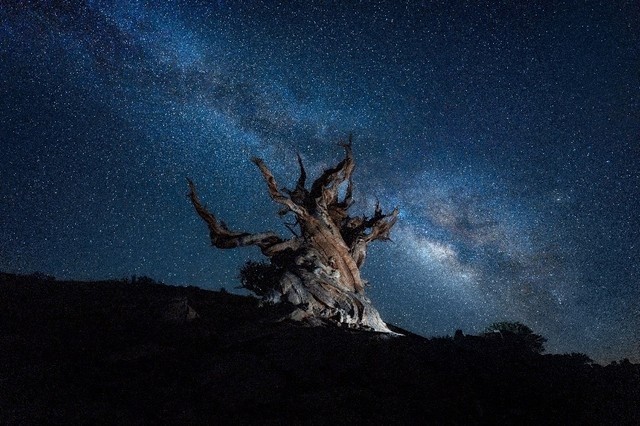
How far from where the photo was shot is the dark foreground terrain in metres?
5.36

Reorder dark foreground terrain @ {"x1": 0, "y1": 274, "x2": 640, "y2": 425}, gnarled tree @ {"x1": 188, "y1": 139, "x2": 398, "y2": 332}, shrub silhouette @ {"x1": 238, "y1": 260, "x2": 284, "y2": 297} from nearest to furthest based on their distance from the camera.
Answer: dark foreground terrain @ {"x1": 0, "y1": 274, "x2": 640, "y2": 425} < gnarled tree @ {"x1": 188, "y1": 139, "x2": 398, "y2": 332} < shrub silhouette @ {"x1": 238, "y1": 260, "x2": 284, "y2": 297}

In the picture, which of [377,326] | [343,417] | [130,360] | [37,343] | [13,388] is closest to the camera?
[343,417]

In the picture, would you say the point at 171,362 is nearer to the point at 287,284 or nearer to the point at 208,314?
the point at 208,314

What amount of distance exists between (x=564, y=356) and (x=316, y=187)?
14.1 m

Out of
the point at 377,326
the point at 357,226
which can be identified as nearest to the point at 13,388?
the point at 377,326

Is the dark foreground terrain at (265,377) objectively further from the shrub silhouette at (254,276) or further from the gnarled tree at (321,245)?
the shrub silhouette at (254,276)

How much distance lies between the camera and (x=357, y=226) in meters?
21.1

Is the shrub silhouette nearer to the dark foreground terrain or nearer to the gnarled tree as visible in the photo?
the gnarled tree

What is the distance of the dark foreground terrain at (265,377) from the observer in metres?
5.36

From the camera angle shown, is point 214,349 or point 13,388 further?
point 214,349

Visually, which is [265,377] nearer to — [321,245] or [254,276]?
[321,245]

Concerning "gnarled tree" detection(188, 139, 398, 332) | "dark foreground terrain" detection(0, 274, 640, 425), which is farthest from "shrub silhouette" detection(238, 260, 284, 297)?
"dark foreground terrain" detection(0, 274, 640, 425)

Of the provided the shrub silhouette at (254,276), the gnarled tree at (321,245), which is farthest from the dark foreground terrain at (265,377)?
the shrub silhouette at (254,276)

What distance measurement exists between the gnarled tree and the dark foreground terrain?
3.47m
